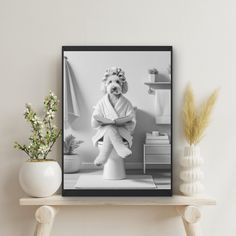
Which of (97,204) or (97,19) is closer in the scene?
(97,204)

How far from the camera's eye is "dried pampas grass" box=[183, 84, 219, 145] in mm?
1756

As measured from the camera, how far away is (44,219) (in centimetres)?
166

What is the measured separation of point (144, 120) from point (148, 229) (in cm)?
48

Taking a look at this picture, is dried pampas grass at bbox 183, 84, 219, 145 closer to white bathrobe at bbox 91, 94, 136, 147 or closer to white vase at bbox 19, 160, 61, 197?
white bathrobe at bbox 91, 94, 136, 147

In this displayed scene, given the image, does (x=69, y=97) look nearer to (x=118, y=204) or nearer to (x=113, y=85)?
(x=113, y=85)

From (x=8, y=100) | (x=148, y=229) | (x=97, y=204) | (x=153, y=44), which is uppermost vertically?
(x=153, y=44)

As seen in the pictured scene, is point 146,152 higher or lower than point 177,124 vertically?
lower

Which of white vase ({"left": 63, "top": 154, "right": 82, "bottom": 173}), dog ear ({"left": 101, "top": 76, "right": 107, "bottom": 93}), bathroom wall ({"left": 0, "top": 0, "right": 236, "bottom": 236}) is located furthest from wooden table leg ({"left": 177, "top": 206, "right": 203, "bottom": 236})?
dog ear ({"left": 101, "top": 76, "right": 107, "bottom": 93})

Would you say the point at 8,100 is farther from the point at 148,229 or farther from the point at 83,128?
the point at 148,229

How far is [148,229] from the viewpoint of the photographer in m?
1.83

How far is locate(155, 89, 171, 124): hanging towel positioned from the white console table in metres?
0.34

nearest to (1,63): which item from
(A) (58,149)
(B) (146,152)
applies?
(A) (58,149)

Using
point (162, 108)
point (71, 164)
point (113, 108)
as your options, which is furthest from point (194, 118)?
point (71, 164)

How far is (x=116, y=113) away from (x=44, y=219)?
1.74 feet
